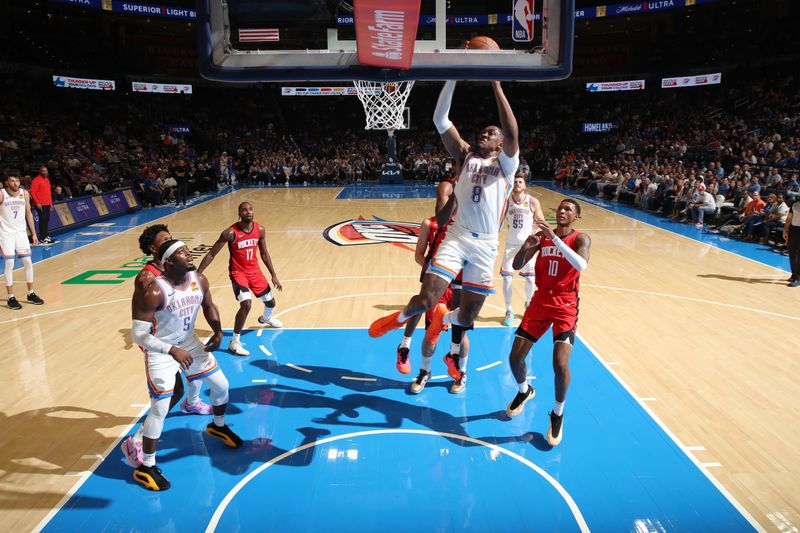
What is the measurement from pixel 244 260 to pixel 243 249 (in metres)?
0.13

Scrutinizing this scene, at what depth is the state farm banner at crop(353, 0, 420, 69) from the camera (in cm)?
380

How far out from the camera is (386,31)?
3926 mm

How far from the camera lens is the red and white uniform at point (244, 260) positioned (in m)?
6.92

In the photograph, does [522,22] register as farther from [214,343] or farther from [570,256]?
[214,343]

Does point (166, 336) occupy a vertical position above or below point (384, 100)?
below

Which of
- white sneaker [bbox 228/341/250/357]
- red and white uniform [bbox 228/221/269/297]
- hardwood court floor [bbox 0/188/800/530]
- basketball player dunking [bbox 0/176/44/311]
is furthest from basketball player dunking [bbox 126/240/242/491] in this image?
basketball player dunking [bbox 0/176/44/311]

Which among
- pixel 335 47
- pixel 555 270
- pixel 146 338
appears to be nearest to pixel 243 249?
pixel 146 338

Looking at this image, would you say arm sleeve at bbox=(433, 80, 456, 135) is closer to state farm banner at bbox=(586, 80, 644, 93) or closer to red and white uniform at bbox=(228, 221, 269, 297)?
red and white uniform at bbox=(228, 221, 269, 297)

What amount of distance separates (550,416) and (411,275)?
5955 mm

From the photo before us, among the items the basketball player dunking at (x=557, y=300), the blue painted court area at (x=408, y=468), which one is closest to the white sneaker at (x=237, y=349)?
the blue painted court area at (x=408, y=468)

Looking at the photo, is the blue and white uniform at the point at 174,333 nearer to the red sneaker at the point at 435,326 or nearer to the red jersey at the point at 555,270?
the red sneaker at the point at 435,326

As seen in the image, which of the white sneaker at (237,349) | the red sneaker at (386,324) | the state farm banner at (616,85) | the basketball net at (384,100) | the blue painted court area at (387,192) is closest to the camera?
the red sneaker at (386,324)

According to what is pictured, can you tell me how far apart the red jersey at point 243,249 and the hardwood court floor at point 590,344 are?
1.24 metres

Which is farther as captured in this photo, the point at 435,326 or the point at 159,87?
the point at 159,87
